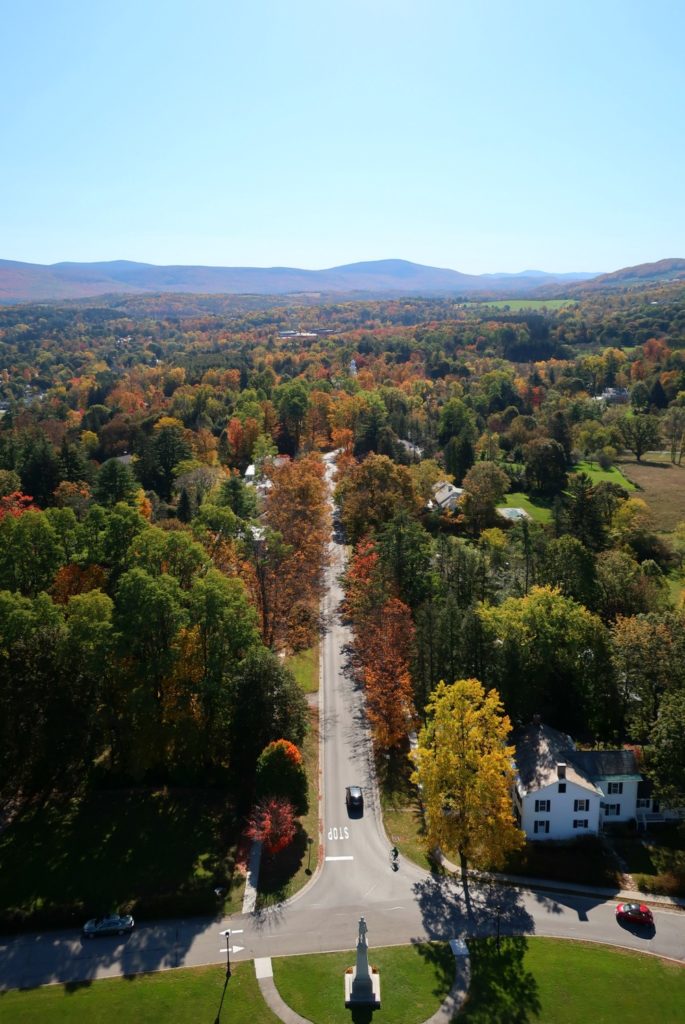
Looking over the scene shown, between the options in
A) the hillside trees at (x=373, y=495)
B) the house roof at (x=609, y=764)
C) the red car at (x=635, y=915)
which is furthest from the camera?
the hillside trees at (x=373, y=495)

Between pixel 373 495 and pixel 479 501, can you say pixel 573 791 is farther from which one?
pixel 479 501

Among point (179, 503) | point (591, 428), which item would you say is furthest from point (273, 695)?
point (591, 428)

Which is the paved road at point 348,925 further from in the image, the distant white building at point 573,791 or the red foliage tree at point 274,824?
the distant white building at point 573,791

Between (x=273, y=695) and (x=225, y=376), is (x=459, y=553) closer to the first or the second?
(x=273, y=695)

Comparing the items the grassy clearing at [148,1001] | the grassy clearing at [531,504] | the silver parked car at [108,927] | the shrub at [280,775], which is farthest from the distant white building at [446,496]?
the grassy clearing at [148,1001]

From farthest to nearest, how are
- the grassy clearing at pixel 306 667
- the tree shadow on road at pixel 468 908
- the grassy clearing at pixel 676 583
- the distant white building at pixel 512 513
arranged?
the distant white building at pixel 512 513
the grassy clearing at pixel 676 583
the grassy clearing at pixel 306 667
the tree shadow on road at pixel 468 908

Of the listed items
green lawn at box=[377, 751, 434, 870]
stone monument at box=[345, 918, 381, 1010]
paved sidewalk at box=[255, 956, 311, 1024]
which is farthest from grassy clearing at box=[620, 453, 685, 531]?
paved sidewalk at box=[255, 956, 311, 1024]

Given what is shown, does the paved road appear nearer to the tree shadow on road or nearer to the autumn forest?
the tree shadow on road

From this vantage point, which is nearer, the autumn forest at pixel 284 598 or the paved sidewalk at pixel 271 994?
the paved sidewalk at pixel 271 994
